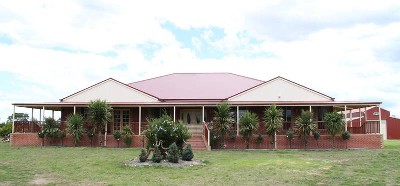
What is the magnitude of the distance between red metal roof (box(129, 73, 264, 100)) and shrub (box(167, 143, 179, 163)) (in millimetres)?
12740

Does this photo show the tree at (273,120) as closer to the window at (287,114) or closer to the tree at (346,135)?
the window at (287,114)

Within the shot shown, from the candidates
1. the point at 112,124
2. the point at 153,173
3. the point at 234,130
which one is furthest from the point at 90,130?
the point at 153,173

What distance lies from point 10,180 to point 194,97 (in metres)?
18.2

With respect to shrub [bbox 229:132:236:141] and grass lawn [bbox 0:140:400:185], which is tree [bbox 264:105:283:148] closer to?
shrub [bbox 229:132:236:141]

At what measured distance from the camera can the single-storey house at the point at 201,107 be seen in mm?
25609

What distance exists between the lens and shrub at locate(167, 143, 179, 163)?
54.3 feet

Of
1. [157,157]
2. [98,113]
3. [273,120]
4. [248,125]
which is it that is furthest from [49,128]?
[273,120]

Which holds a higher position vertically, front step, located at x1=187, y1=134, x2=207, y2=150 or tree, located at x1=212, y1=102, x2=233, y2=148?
tree, located at x1=212, y1=102, x2=233, y2=148

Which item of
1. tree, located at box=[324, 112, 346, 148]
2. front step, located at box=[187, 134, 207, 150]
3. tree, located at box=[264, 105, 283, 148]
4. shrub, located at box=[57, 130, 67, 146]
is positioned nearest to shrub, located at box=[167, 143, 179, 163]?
front step, located at box=[187, 134, 207, 150]

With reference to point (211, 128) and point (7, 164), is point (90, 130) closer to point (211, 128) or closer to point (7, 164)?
point (211, 128)

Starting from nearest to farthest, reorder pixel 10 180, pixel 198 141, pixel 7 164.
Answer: pixel 10 180
pixel 7 164
pixel 198 141

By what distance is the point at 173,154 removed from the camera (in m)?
16.6

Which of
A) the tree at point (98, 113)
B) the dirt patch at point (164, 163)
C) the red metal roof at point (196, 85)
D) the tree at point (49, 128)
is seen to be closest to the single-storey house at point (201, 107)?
the red metal roof at point (196, 85)

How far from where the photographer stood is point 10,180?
12383 millimetres
